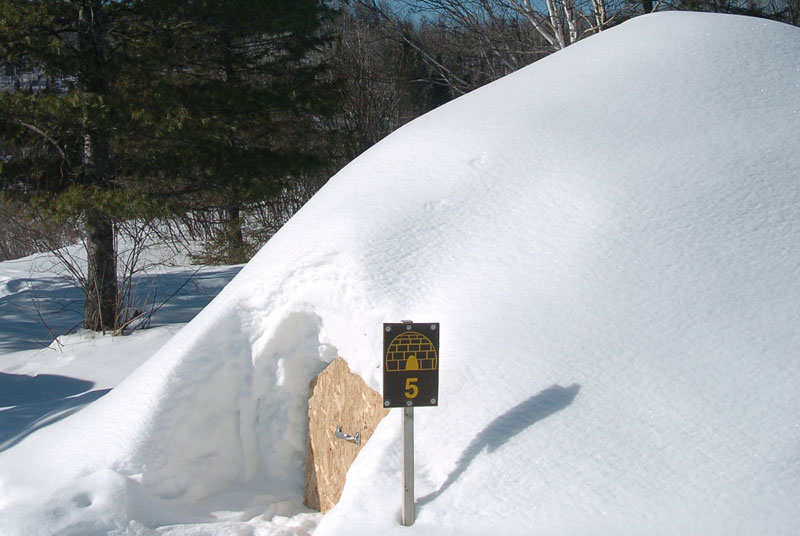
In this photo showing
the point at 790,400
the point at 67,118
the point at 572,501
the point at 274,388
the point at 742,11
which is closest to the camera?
the point at 572,501

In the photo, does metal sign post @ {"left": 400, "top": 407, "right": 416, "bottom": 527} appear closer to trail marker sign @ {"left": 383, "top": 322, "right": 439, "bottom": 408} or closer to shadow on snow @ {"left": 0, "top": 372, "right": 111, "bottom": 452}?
trail marker sign @ {"left": 383, "top": 322, "right": 439, "bottom": 408}

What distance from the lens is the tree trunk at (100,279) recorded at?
388 inches

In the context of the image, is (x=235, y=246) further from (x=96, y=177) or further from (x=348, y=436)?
(x=348, y=436)

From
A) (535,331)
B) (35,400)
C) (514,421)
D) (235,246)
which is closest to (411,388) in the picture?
(514,421)

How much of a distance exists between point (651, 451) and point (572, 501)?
0.35 m

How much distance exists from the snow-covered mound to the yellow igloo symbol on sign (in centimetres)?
35

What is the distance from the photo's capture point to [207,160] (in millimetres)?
10180

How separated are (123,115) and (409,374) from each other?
7.47 metres

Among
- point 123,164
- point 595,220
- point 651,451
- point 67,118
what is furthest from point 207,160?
point 651,451

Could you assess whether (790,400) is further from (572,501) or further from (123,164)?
(123,164)

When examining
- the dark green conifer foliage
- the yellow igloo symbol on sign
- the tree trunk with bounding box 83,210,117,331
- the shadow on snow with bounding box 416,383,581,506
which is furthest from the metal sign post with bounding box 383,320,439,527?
the tree trunk with bounding box 83,210,117,331

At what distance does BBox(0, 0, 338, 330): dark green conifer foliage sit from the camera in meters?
8.62

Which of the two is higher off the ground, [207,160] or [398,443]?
[207,160]

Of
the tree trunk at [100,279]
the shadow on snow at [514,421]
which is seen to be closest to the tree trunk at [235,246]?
the tree trunk at [100,279]
